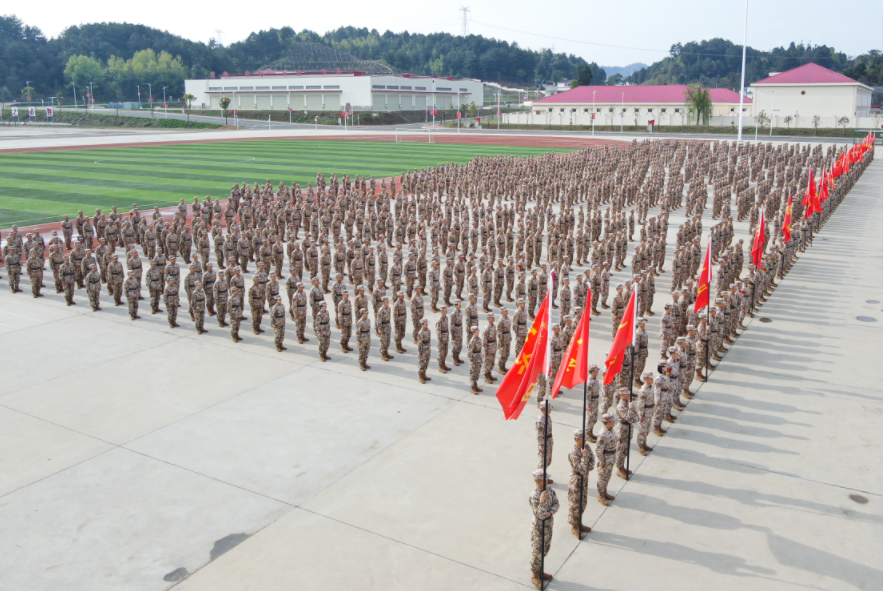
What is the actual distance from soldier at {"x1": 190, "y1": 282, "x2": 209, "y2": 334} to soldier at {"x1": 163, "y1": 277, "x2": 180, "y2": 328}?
0.57 m

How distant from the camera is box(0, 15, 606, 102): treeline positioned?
126m

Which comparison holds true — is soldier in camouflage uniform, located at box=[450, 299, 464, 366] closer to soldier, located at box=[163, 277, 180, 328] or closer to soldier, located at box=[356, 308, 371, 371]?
soldier, located at box=[356, 308, 371, 371]

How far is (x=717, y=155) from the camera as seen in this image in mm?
Answer: 44031

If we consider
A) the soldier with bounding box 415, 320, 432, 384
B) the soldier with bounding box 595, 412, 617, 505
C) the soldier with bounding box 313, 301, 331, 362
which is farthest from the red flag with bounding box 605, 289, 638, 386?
the soldier with bounding box 313, 301, 331, 362

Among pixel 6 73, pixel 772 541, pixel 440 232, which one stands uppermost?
pixel 6 73

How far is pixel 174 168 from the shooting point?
4262cm

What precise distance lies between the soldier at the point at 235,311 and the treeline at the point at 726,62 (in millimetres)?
148734

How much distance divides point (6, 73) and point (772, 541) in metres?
146

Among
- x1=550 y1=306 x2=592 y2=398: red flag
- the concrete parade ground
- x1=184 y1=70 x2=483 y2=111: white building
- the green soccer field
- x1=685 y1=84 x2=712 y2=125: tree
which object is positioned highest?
x1=184 y1=70 x2=483 y2=111: white building

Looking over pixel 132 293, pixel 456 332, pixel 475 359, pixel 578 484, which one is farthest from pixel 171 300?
pixel 578 484

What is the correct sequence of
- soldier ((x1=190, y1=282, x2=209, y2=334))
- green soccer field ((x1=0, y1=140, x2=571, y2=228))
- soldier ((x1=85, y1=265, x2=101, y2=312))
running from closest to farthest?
soldier ((x1=190, y1=282, x2=209, y2=334)), soldier ((x1=85, y1=265, x2=101, y2=312)), green soccer field ((x1=0, y1=140, x2=571, y2=228))

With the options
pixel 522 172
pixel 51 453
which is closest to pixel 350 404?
pixel 51 453

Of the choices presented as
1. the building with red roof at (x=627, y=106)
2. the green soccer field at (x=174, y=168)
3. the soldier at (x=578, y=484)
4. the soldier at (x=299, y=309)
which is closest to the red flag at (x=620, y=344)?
the soldier at (x=578, y=484)

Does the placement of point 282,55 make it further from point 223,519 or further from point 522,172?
point 223,519
